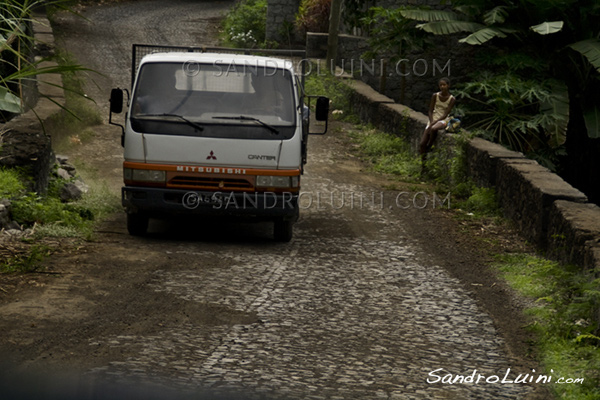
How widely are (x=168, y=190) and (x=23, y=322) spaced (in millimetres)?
3333

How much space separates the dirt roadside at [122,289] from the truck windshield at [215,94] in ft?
4.82

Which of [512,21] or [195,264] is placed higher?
[512,21]

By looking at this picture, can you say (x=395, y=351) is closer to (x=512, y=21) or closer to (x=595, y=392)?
(x=595, y=392)

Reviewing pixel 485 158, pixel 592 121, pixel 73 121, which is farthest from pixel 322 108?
pixel 592 121

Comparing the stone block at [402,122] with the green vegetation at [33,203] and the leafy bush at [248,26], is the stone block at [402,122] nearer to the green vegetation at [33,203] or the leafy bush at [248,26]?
the green vegetation at [33,203]

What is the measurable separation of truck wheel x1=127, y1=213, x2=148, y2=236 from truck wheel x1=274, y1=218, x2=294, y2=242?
147 centimetres

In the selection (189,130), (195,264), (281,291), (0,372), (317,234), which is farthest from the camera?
(317,234)

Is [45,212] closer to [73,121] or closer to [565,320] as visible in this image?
[565,320]

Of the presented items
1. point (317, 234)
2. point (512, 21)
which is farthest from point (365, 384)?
point (512, 21)

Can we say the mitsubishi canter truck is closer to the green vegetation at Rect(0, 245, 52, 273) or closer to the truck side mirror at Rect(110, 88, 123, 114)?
the truck side mirror at Rect(110, 88, 123, 114)

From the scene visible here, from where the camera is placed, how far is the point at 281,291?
8.44 metres

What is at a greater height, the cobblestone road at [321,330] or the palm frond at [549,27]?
the palm frond at [549,27]

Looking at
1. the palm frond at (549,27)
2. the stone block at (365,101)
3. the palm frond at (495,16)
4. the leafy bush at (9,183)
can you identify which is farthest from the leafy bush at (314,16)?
the leafy bush at (9,183)

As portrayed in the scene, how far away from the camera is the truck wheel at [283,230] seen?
10.6m
